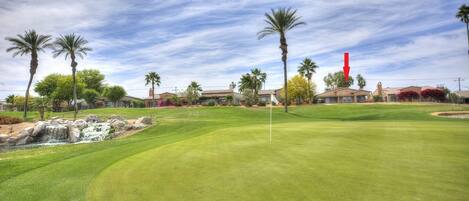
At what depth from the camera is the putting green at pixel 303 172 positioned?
737cm

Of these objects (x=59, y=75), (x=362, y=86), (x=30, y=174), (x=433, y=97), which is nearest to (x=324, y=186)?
(x=30, y=174)

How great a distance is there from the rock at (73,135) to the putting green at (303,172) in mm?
27582

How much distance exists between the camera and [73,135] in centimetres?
3766

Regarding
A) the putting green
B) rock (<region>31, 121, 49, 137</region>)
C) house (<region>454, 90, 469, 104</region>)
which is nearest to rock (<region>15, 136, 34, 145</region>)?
rock (<region>31, 121, 49, 137</region>)

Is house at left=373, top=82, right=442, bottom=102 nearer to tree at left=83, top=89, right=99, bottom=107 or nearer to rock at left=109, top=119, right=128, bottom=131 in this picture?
rock at left=109, top=119, right=128, bottom=131

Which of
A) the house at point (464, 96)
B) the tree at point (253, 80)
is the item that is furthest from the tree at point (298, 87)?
the house at point (464, 96)

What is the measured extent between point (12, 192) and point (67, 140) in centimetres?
3097

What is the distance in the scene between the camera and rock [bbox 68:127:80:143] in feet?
121

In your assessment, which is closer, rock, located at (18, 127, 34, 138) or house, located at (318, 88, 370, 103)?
rock, located at (18, 127, 34, 138)

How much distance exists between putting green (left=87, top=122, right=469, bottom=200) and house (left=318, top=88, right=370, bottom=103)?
9212 centimetres

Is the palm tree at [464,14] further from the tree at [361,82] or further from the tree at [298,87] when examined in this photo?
the tree at [361,82]

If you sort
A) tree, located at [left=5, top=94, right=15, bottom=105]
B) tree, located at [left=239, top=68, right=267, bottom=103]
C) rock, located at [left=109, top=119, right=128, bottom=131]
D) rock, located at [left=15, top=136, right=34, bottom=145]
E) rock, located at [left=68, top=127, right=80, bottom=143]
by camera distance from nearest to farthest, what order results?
rock, located at [left=15, top=136, right=34, bottom=145]
rock, located at [left=68, top=127, right=80, bottom=143]
rock, located at [left=109, top=119, right=128, bottom=131]
tree, located at [left=239, top=68, right=267, bottom=103]
tree, located at [left=5, top=94, right=15, bottom=105]

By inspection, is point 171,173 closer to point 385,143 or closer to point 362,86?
point 385,143

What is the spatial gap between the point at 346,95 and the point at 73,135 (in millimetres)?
84809
